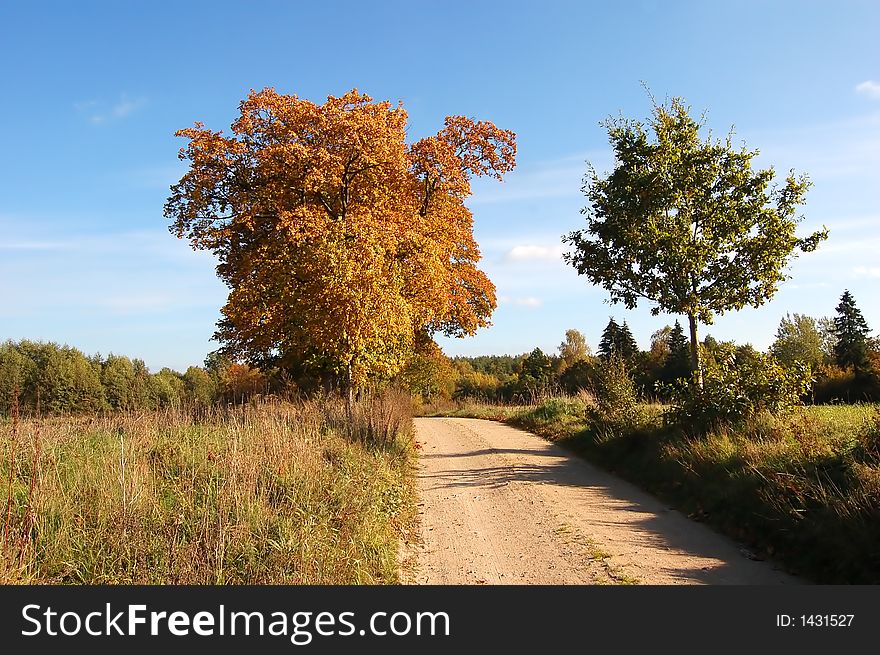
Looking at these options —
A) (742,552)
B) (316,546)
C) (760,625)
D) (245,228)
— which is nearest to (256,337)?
(245,228)

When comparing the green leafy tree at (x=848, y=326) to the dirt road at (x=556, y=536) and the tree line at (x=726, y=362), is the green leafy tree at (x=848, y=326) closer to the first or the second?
the tree line at (x=726, y=362)

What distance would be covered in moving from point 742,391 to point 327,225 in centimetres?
1123

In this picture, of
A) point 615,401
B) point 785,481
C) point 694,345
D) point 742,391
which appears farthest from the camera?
point 615,401

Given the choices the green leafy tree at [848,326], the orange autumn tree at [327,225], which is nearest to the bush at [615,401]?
the orange autumn tree at [327,225]

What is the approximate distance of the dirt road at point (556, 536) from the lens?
6730 millimetres

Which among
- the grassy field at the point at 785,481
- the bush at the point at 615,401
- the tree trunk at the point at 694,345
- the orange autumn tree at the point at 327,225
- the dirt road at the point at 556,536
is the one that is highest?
the orange autumn tree at the point at 327,225

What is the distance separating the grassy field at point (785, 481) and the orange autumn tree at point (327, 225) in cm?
739

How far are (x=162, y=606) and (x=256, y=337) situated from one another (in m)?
13.7

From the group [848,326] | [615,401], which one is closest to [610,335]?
[848,326]

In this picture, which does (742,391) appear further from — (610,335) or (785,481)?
(610,335)

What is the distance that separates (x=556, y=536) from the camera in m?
8.27

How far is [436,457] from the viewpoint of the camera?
53.2 ft

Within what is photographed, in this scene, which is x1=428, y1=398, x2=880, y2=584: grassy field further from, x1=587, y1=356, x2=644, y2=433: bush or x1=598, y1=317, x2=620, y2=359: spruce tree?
x1=598, y1=317, x2=620, y2=359: spruce tree

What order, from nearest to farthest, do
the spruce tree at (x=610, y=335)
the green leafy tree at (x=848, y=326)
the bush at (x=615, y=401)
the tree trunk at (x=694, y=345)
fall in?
the tree trunk at (x=694, y=345) → the bush at (x=615, y=401) → the green leafy tree at (x=848, y=326) → the spruce tree at (x=610, y=335)
